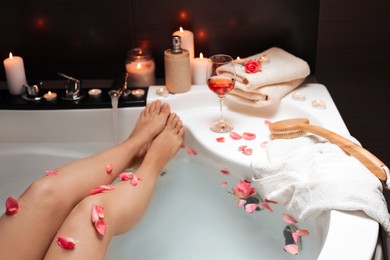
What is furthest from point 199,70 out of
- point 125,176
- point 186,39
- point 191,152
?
point 125,176

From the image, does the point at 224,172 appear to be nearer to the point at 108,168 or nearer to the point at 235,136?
the point at 235,136

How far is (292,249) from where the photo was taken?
5.23ft

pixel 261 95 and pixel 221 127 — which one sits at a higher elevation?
pixel 261 95

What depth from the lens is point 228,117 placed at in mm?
1996

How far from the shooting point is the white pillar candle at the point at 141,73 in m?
2.08

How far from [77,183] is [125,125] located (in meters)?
0.49

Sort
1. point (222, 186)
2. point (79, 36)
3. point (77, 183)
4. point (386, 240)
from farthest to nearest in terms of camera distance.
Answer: point (79, 36) → point (222, 186) → point (77, 183) → point (386, 240)

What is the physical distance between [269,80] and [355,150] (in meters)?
0.48

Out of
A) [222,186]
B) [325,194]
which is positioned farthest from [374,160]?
[222,186]

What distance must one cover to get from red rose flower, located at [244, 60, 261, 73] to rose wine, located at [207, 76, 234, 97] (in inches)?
4.9

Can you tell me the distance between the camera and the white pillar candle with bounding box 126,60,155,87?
2.08 metres

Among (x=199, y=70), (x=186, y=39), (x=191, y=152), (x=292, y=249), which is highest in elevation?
(x=186, y=39)

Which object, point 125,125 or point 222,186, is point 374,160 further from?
point 125,125

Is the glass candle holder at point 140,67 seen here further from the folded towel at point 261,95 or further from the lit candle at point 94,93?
the folded towel at point 261,95
